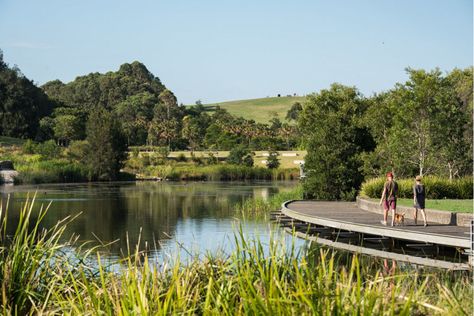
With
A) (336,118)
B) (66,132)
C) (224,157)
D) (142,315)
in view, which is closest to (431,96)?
(336,118)

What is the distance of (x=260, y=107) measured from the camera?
6230 inches

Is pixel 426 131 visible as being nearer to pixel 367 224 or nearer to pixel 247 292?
pixel 367 224

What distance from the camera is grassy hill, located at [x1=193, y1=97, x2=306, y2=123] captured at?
148000mm

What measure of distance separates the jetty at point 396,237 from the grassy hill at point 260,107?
118m

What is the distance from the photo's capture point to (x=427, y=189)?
87.8ft

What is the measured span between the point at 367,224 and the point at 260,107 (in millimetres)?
139490

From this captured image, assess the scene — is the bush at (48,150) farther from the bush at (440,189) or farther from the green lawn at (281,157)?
the bush at (440,189)

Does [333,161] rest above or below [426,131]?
below

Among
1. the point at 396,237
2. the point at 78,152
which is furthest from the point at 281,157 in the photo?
the point at 396,237

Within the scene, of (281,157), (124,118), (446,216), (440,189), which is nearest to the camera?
(446,216)

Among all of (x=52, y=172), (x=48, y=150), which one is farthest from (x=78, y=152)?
(x=52, y=172)

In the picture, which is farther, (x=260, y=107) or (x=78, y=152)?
(x=260, y=107)

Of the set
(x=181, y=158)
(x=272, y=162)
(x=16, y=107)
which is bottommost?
(x=272, y=162)

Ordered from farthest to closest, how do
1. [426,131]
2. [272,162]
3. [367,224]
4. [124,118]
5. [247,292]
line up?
1. [124,118]
2. [272,162]
3. [426,131]
4. [367,224]
5. [247,292]
